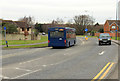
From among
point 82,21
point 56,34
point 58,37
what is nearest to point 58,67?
point 58,37

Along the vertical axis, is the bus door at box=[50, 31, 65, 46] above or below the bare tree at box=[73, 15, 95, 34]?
below

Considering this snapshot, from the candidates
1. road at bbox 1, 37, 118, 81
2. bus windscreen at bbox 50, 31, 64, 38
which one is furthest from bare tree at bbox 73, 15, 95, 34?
road at bbox 1, 37, 118, 81

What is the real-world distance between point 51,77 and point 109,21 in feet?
307

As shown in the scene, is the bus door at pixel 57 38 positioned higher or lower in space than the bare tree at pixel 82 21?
lower

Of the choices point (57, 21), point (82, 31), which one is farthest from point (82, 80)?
point (82, 31)

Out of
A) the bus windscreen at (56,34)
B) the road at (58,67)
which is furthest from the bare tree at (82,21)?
the road at (58,67)

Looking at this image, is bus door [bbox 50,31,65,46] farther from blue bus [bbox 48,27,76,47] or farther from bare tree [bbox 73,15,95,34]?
bare tree [bbox 73,15,95,34]

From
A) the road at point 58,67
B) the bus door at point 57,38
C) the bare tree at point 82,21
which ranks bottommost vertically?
the road at point 58,67

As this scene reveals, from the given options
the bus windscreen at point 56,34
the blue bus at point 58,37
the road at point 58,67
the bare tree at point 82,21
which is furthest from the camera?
the bare tree at point 82,21

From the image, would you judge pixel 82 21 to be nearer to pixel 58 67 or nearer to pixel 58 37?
pixel 58 37

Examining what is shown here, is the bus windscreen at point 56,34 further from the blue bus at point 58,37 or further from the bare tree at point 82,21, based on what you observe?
the bare tree at point 82,21

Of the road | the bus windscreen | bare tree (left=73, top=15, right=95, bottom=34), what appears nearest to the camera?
the road

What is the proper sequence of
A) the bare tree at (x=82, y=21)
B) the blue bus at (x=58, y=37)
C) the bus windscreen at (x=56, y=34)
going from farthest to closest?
1. the bare tree at (x=82, y=21)
2. the bus windscreen at (x=56, y=34)
3. the blue bus at (x=58, y=37)

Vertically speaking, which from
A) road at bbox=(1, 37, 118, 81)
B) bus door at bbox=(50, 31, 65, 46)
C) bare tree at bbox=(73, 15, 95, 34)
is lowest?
road at bbox=(1, 37, 118, 81)
